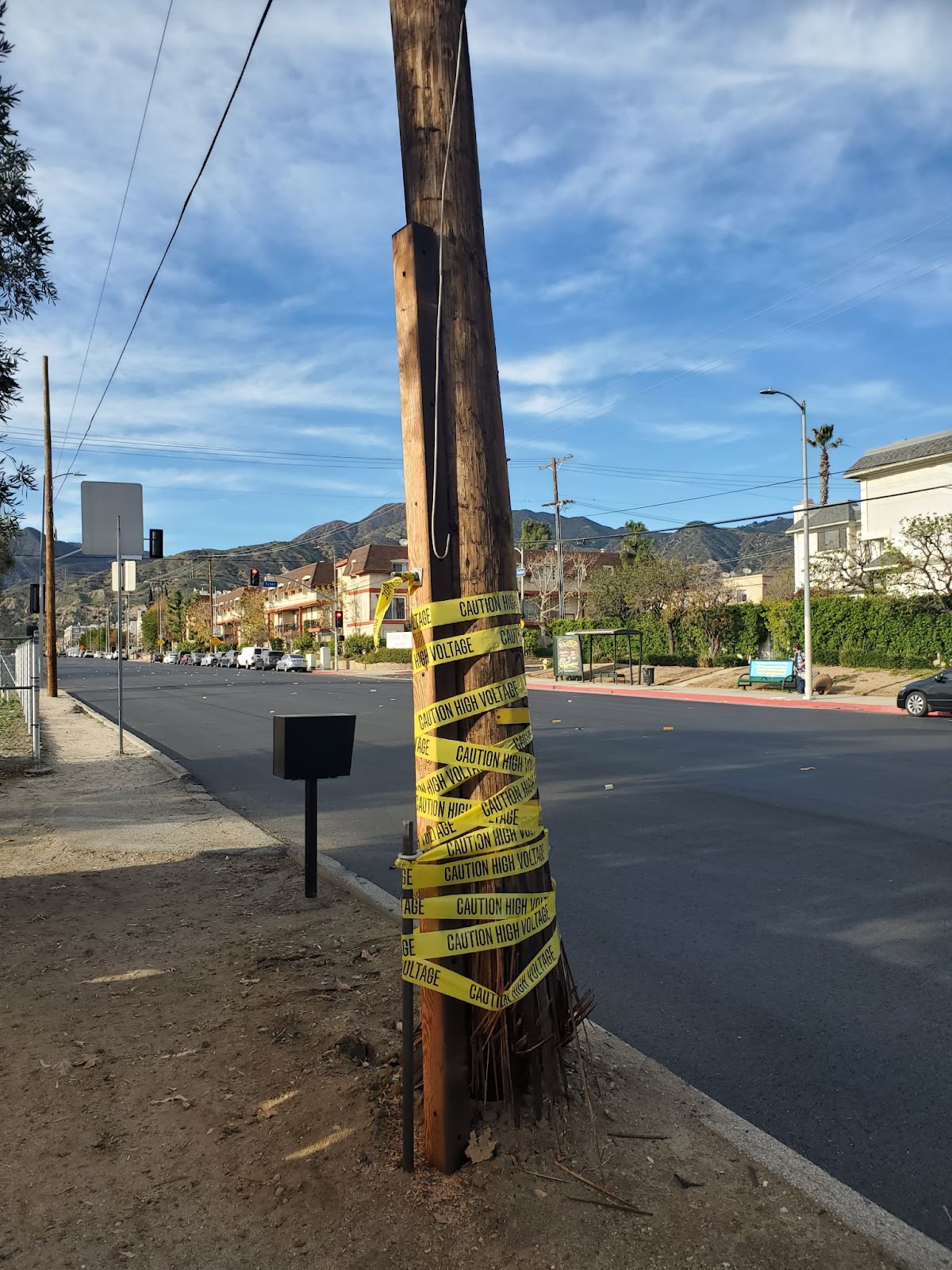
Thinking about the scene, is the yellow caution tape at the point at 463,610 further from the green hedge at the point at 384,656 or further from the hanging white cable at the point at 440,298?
the green hedge at the point at 384,656

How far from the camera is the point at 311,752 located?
6160 millimetres

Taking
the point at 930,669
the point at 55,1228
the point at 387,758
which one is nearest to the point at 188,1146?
the point at 55,1228

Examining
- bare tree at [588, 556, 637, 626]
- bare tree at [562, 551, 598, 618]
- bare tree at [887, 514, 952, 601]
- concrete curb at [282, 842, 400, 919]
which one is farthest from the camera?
bare tree at [562, 551, 598, 618]

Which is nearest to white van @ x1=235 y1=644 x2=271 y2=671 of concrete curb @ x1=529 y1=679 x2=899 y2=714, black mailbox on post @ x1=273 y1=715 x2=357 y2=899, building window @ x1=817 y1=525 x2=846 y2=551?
concrete curb @ x1=529 y1=679 x2=899 y2=714

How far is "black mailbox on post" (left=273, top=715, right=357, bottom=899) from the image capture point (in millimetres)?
6102

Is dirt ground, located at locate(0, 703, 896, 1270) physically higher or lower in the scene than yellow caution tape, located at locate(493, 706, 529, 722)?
lower

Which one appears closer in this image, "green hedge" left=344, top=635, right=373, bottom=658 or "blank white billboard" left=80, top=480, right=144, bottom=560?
"blank white billboard" left=80, top=480, right=144, bottom=560

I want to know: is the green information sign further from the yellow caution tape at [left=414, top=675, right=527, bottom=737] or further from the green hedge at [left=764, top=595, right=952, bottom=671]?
the yellow caution tape at [left=414, top=675, right=527, bottom=737]

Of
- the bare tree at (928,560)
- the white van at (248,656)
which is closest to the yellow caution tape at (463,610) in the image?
the bare tree at (928,560)

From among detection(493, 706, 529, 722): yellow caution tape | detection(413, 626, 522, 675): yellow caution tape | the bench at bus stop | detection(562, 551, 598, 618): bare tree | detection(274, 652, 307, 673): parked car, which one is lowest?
detection(274, 652, 307, 673): parked car

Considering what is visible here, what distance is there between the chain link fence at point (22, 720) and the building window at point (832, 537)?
154ft

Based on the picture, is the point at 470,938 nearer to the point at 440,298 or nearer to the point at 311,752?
the point at 440,298

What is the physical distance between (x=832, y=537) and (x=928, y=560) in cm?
2840

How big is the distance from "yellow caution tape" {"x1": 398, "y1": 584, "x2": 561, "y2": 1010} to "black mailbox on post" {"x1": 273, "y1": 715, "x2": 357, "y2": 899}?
3018mm
